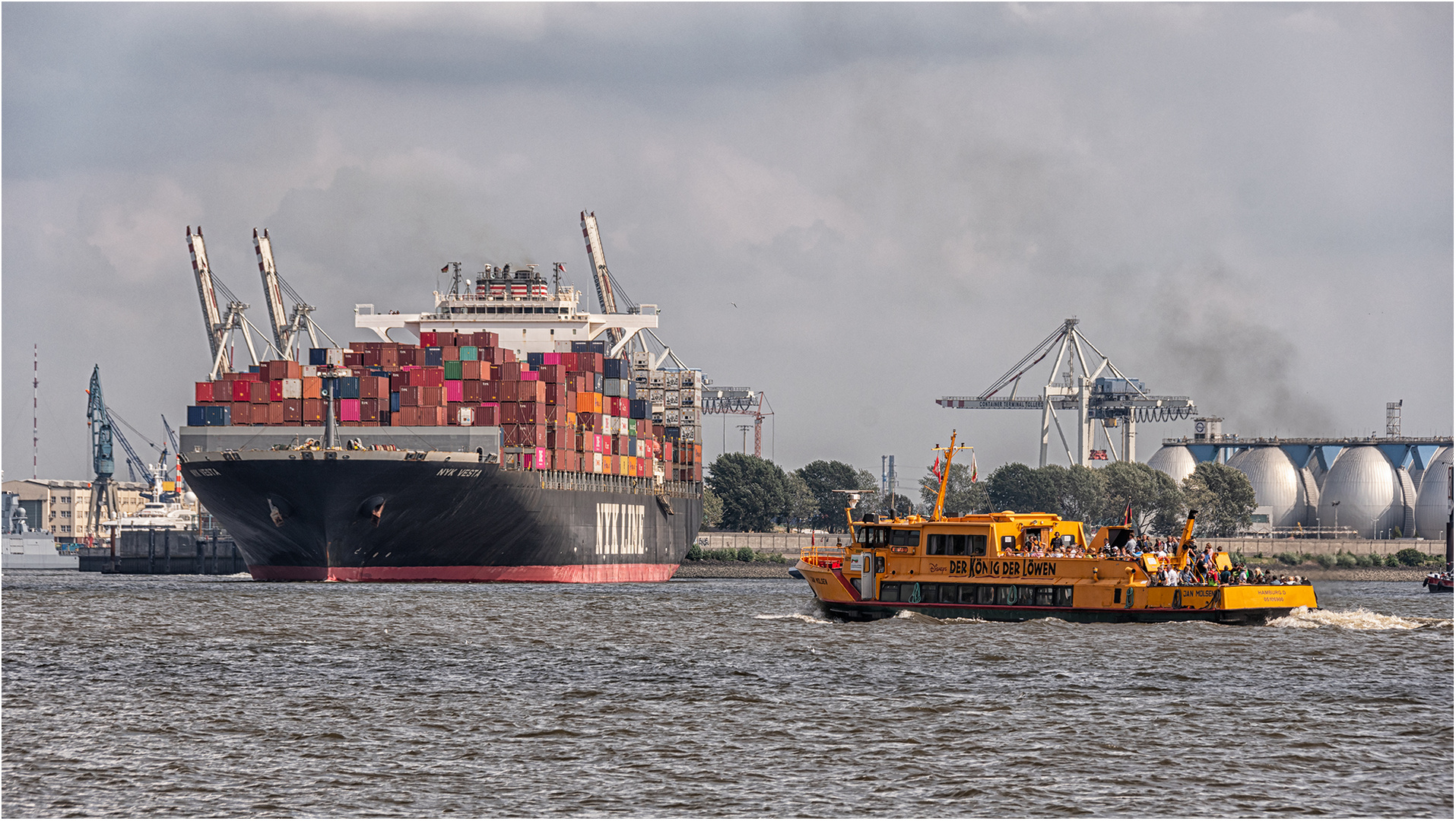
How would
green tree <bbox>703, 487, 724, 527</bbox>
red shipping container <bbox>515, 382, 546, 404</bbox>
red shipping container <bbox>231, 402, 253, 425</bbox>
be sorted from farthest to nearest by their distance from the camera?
green tree <bbox>703, 487, 724, 527</bbox>, red shipping container <bbox>515, 382, 546, 404</bbox>, red shipping container <bbox>231, 402, 253, 425</bbox>

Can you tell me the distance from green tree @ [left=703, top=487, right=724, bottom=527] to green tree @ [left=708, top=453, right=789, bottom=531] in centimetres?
61

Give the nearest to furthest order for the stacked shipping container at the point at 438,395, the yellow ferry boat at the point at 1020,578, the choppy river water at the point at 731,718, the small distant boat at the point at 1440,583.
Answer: the choppy river water at the point at 731,718, the yellow ferry boat at the point at 1020,578, the stacked shipping container at the point at 438,395, the small distant boat at the point at 1440,583

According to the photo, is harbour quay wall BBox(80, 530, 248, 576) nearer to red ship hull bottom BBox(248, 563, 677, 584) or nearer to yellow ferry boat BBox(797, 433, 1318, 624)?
red ship hull bottom BBox(248, 563, 677, 584)

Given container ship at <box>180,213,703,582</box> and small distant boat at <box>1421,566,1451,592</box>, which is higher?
container ship at <box>180,213,703,582</box>

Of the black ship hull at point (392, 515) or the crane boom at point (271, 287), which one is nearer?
the black ship hull at point (392, 515)

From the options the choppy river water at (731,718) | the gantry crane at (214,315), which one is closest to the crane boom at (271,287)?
the gantry crane at (214,315)

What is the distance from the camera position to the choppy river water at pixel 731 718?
30094 mm

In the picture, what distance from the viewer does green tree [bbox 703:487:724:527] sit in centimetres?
19288

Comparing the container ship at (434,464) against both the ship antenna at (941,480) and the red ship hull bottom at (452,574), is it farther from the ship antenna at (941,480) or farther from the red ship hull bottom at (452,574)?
the ship antenna at (941,480)

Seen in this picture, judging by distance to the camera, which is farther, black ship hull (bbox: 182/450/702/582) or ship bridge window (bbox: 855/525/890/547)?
black ship hull (bbox: 182/450/702/582)

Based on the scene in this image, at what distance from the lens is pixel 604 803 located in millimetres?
29344

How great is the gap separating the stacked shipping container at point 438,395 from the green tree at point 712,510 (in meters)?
70.9

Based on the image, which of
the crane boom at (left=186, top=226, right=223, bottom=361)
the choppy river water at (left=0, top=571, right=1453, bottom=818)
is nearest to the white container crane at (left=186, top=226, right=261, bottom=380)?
the crane boom at (left=186, top=226, right=223, bottom=361)

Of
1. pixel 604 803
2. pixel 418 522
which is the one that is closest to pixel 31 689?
pixel 604 803
